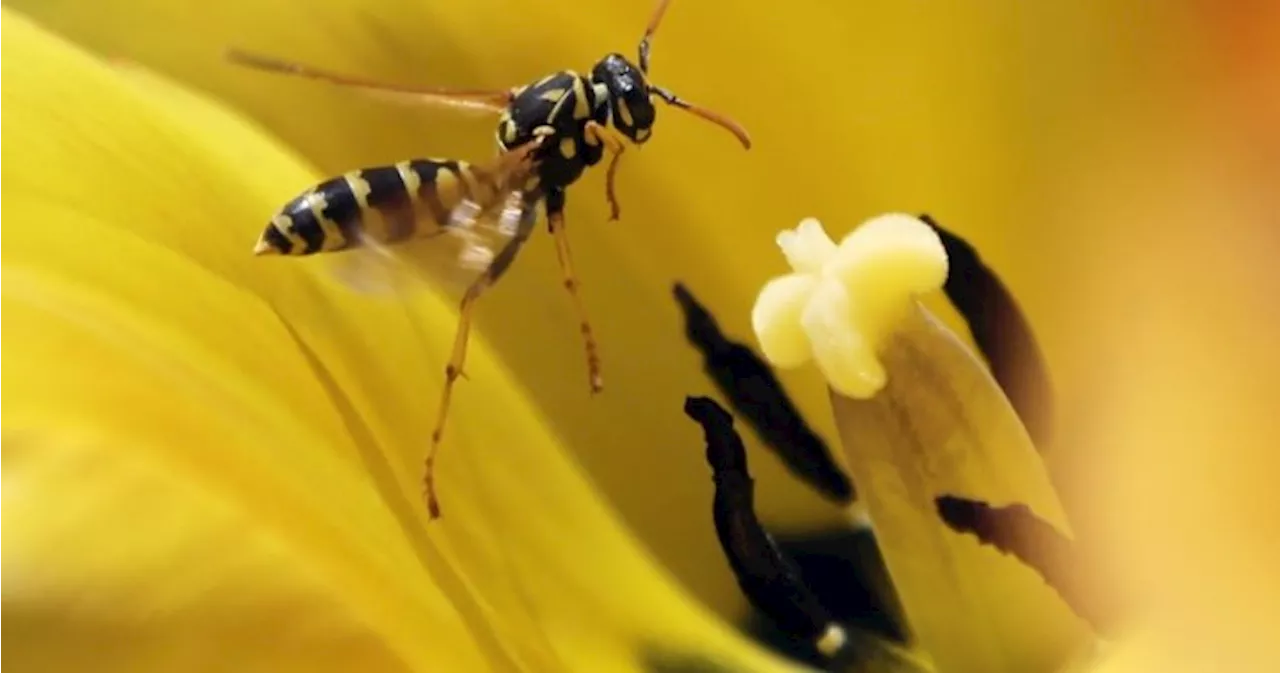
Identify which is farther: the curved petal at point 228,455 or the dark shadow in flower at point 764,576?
the dark shadow in flower at point 764,576

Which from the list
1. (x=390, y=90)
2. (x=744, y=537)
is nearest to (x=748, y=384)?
(x=744, y=537)

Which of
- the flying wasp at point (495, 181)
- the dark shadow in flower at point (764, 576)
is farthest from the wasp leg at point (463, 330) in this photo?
the dark shadow in flower at point (764, 576)

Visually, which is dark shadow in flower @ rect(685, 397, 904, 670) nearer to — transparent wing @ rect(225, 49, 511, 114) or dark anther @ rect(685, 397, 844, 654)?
dark anther @ rect(685, 397, 844, 654)

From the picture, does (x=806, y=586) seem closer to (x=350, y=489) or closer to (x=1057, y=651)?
(x=1057, y=651)

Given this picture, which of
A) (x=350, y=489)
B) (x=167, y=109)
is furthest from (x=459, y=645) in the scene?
(x=167, y=109)

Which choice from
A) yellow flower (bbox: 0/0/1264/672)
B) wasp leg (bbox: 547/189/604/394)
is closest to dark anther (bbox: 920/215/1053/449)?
yellow flower (bbox: 0/0/1264/672)

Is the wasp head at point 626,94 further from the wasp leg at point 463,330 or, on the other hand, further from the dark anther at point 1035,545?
the dark anther at point 1035,545

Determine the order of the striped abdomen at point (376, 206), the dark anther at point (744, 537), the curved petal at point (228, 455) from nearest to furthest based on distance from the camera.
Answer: the curved petal at point (228, 455), the striped abdomen at point (376, 206), the dark anther at point (744, 537)

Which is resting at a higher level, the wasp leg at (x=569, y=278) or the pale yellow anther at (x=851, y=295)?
the wasp leg at (x=569, y=278)
